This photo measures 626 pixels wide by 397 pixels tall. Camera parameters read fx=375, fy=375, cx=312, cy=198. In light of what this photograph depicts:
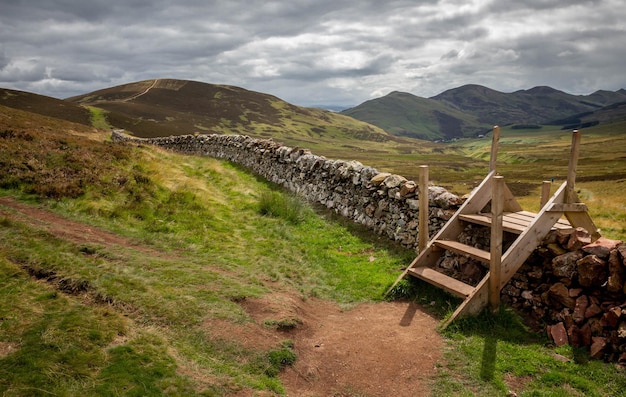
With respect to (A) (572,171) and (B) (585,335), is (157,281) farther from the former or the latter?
(A) (572,171)

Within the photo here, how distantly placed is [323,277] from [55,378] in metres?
6.16

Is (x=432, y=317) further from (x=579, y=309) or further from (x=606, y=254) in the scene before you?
(x=606, y=254)

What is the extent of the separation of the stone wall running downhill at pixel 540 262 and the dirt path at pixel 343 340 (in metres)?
1.79

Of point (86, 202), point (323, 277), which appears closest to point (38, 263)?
point (86, 202)

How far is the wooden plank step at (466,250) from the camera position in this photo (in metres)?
7.04

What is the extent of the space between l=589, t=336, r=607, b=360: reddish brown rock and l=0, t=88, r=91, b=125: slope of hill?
81935 mm

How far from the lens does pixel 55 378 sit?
3.81 metres

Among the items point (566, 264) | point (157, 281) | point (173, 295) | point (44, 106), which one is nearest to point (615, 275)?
point (566, 264)

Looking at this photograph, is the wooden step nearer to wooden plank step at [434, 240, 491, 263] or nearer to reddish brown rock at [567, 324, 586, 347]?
wooden plank step at [434, 240, 491, 263]

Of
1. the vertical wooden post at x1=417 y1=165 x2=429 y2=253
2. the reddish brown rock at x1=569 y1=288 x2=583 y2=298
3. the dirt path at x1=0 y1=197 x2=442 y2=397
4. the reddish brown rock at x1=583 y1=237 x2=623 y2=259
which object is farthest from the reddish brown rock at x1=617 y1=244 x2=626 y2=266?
the vertical wooden post at x1=417 y1=165 x2=429 y2=253

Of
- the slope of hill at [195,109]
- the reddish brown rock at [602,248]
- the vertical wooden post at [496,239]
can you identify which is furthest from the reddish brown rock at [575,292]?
the slope of hill at [195,109]

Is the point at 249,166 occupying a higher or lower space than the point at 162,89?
lower

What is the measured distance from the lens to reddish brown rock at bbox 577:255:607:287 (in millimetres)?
5891

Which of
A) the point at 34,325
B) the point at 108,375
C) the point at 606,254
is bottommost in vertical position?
the point at 108,375
